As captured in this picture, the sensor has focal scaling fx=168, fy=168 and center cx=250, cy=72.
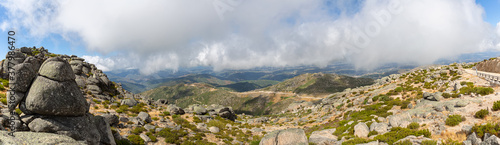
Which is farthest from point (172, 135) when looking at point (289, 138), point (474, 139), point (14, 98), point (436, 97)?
point (436, 97)

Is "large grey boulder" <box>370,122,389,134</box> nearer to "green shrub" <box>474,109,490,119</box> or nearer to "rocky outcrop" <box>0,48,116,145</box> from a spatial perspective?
"green shrub" <box>474,109,490,119</box>

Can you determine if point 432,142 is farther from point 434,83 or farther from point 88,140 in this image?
point 434,83

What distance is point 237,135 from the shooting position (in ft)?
111

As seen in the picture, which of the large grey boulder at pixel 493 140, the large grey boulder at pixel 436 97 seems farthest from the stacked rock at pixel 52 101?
the large grey boulder at pixel 436 97

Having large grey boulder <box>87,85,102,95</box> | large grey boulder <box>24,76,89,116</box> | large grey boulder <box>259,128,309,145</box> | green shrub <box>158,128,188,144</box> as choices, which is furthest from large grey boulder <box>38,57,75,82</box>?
large grey boulder <box>87,85,102,95</box>

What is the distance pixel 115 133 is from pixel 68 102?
8.32 metres

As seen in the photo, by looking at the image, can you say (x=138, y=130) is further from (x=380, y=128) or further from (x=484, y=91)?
(x=484, y=91)

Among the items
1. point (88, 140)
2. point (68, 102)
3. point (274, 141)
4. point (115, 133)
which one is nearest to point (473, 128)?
point (274, 141)

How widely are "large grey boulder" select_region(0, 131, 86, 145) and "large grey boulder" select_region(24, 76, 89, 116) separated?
6.67 ft

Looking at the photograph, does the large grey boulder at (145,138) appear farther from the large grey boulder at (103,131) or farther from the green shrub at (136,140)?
the large grey boulder at (103,131)

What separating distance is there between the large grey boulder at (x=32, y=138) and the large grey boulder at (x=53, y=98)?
6.67 ft

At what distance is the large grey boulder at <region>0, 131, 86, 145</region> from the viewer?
884 cm

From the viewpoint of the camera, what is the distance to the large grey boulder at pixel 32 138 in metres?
8.84

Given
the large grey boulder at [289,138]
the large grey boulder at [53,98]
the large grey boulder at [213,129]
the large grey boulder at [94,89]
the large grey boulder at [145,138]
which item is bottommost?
the large grey boulder at [213,129]
